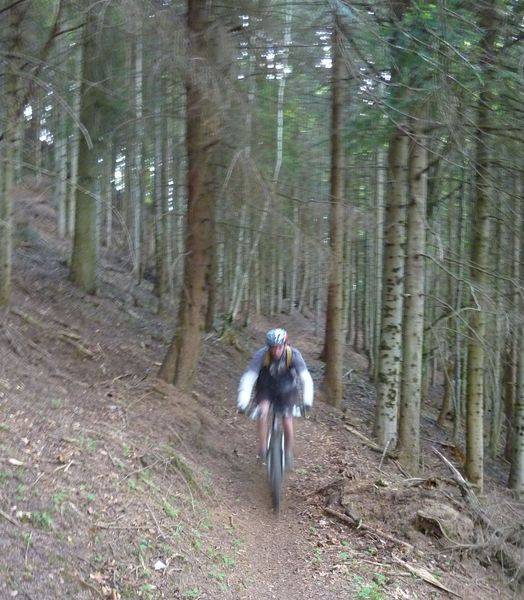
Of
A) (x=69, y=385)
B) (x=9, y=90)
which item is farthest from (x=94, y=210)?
(x=69, y=385)

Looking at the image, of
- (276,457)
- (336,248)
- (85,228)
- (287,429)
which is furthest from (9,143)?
(336,248)

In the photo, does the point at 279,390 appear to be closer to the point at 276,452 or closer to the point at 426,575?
the point at 276,452

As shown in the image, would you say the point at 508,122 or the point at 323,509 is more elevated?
the point at 508,122

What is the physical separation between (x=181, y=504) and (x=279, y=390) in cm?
173

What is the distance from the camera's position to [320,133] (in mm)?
11562

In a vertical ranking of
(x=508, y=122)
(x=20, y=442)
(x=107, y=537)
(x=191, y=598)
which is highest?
(x=508, y=122)

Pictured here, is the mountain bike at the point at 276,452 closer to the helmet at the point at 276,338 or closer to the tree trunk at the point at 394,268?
the helmet at the point at 276,338

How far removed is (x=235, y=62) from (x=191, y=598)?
5.96 metres

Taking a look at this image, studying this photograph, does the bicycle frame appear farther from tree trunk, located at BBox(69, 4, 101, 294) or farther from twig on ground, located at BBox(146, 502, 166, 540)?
tree trunk, located at BBox(69, 4, 101, 294)

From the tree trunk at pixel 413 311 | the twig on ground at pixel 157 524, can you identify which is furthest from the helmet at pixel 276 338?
the tree trunk at pixel 413 311

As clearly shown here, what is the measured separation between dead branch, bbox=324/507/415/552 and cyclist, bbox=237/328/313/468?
0.74 meters

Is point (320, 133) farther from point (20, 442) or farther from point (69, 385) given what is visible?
point (20, 442)

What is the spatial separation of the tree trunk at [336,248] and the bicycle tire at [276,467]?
117 inches

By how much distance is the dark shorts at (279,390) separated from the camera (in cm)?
676
